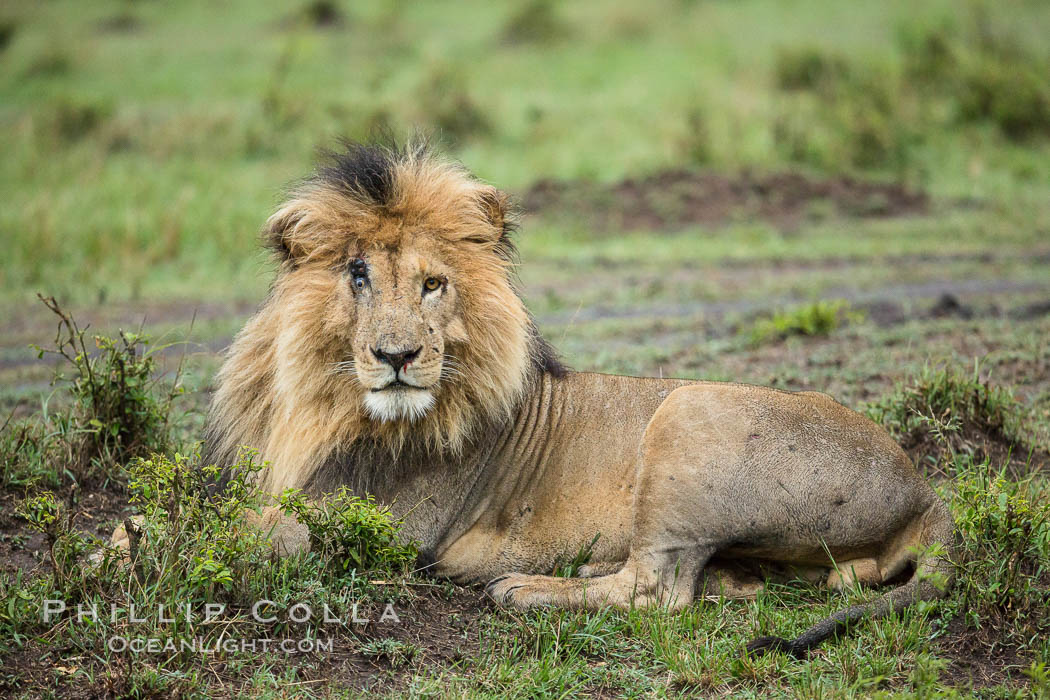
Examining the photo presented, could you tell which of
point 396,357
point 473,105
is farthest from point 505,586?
point 473,105

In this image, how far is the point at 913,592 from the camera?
12.3 ft

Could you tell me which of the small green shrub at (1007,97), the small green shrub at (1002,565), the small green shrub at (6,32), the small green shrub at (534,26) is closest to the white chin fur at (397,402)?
the small green shrub at (1002,565)

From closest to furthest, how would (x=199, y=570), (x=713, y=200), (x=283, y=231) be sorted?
1. (x=199, y=570)
2. (x=283, y=231)
3. (x=713, y=200)

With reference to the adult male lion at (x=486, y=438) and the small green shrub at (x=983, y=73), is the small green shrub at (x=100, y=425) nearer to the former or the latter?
the adult male lion at (x=486, y=438)

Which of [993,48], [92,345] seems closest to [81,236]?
[92,345]

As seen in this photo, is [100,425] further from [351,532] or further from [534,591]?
[534,591]

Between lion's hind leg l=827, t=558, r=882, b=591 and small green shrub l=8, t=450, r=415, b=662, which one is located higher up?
small green shrub l=8, t=450, r=415, b=662

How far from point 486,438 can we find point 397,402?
0.56 m

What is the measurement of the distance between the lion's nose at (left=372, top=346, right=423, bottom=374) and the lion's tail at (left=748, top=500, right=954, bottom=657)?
1.47m

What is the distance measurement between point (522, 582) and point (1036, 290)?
6.55 metres

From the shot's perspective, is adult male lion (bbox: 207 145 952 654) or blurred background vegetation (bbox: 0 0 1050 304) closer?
adult male lion (bbox: 207 145 952 654)

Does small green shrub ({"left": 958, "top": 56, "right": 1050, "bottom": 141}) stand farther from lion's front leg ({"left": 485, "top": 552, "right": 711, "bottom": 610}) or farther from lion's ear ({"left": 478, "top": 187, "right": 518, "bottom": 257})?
lion's front leg ({"left": 485, "top": 552, "right": 711, "bottom": 610})

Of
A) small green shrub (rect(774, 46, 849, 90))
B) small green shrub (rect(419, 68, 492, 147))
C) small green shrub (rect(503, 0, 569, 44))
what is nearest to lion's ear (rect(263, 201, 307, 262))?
small green shrub (rect(419, 68, 492, 147))

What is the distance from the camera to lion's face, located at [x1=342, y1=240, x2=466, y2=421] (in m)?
3.76
